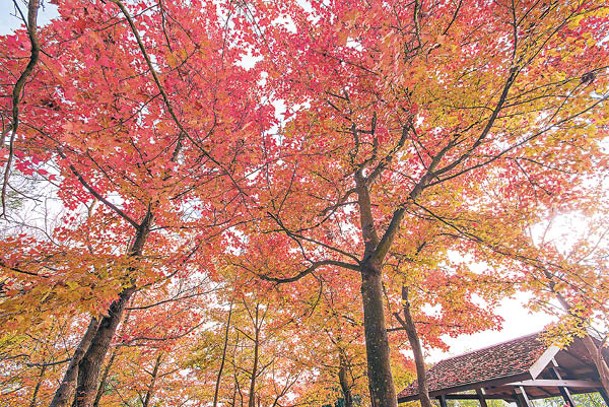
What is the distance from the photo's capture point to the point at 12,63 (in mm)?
4488

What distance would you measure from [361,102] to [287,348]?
1058 cm

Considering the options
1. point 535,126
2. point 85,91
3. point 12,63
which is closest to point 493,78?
point 535,126

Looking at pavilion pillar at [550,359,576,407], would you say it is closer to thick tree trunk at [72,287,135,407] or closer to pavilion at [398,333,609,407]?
pavilion at [398,333,609,407]

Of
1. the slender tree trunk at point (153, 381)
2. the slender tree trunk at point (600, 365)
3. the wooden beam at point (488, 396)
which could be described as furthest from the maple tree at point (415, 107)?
the slender tree trunk at point (153, 381)

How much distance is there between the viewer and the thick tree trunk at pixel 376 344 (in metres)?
4.20

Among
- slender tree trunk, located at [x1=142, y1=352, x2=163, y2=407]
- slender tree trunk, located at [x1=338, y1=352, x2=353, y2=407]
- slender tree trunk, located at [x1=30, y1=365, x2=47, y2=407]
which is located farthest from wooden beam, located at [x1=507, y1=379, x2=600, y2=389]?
slender tree trunk, located at [x1=30, y1=365, x2=47, y2=407]

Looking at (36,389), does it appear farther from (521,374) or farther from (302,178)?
(521,374)

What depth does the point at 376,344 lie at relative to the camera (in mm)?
4598

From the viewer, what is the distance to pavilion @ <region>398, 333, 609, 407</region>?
8383 millimetres

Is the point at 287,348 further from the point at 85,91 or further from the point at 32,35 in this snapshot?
the point at 32,35

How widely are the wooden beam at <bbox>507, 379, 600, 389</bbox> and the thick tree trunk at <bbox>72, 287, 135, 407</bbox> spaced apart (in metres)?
11.1

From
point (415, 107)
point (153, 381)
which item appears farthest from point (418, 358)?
point (153, 381)

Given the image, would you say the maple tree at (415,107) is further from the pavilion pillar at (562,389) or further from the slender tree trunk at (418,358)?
the pavilion pillar at (562,389)

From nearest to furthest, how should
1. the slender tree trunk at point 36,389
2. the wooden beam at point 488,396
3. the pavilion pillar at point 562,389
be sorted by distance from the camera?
the pavilion pillar at point 562,389 → the slender tree trunk at point 36,389 → the wooden beam at point 488,396
